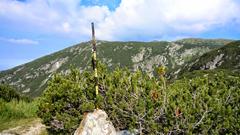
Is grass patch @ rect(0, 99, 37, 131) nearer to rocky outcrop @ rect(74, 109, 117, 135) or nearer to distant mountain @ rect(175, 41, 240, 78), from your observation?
rocky outcrop @ rect(74, 109, 117, 135)

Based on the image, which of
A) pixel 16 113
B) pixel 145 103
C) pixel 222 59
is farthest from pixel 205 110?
pixel 222 59

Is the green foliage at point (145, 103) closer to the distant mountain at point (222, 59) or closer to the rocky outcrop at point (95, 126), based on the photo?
the rocky outcrop at point (95, 126)

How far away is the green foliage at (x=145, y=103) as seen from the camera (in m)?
11.2

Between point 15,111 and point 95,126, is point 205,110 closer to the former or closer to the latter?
point 95,126

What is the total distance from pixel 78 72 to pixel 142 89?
116 inches

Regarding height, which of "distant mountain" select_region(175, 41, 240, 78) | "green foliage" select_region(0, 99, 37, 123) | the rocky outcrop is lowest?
"distant mountain" select_region(175, 41, 240, 78)

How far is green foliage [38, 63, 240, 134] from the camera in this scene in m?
11.2

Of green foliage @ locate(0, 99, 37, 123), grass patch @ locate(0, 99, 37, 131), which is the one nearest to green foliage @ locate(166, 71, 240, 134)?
grass patch @ locate(0, 99, 37, 131)

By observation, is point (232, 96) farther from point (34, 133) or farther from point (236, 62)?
point (236, 62)

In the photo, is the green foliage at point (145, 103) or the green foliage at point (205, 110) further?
the green foliage at point (145, 103)

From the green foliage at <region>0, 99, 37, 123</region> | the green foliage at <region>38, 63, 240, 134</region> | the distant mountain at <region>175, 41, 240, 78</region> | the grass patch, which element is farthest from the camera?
the distant mountain at <region>175, 41, 240, 78</region>

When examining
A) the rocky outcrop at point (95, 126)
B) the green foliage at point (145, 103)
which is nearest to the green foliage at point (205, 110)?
the green foliage at point (145, 103)

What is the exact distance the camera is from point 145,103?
1155cm

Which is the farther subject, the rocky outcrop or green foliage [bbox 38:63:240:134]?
green foliage [bbox 38:63:240:134]
